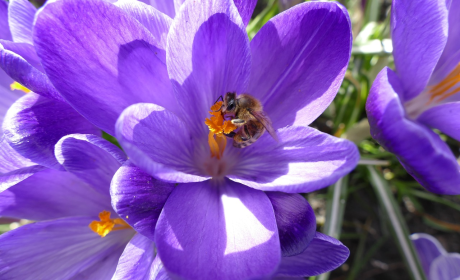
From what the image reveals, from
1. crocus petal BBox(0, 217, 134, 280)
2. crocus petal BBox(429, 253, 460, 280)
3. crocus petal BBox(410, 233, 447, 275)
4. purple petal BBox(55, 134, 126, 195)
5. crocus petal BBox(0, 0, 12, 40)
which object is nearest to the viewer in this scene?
purple petal BBox(55, 134, 126, 195)

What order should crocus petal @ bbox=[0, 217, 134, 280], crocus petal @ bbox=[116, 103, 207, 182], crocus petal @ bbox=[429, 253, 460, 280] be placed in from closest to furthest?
crocus petal @ bbox=[116, 103, 207, 182] < crocus petal @ bbox=[0, 217, 134, 280] < crocus petal @ bbox=[429, 253, 460, 280]

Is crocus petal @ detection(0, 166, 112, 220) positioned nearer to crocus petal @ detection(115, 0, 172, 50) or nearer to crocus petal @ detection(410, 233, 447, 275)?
crocus petal @ detection(115, 0, 172, 50)

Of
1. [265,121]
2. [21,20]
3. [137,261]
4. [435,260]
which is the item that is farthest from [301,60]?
[435,260]

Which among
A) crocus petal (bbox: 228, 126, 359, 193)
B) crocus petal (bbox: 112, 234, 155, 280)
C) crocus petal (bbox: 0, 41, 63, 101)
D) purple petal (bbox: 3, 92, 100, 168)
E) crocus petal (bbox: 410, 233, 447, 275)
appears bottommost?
crocus petal (bbox: 410, 233, 447, 275)

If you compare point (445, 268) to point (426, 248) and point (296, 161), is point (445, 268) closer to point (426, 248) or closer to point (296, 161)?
point (426, 248)

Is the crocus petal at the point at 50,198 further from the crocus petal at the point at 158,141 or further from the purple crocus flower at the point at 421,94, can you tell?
the purple crocus flower at the point at 421,94

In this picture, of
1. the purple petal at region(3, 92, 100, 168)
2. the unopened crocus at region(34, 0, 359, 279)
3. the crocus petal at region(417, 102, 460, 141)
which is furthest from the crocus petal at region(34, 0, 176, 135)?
the crocus petal at region(417, 102, 460, 141)

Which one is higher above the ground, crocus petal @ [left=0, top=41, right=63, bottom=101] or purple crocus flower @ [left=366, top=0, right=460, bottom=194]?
crocus petal @ [left=0, top=41, right=63, bottom=101]

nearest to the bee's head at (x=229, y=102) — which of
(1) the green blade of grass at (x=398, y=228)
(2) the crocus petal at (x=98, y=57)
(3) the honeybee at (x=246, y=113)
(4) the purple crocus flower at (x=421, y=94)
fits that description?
(3) the honeybee at (x=246, y=113)

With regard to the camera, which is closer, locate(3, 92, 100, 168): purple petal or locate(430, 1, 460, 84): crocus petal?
locate(3, 92, 100, 168): purple petal
